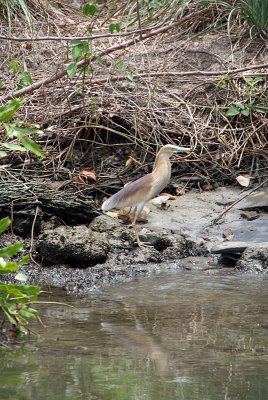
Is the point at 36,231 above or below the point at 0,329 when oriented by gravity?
below

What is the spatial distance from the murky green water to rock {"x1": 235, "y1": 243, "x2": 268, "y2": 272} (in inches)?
8.7

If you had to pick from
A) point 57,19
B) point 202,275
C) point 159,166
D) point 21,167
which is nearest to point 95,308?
point 202,275

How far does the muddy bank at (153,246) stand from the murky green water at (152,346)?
1.11 ft

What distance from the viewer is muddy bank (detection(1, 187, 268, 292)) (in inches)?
261

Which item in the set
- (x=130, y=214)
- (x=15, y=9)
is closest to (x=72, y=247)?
(x=130, y=214)

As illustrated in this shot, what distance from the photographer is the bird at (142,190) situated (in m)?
7.21

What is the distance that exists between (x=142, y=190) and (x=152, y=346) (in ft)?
8.79

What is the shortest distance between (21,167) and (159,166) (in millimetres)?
1377

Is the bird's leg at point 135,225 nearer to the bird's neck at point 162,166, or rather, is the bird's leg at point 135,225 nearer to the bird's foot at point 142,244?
the bird's foot at point 142,244

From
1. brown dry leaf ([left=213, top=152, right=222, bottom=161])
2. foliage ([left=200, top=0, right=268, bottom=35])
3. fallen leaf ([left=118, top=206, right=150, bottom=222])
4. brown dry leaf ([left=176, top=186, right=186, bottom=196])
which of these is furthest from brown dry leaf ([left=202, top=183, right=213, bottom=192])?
foliage ([left=200, top=0, right=268, bottom=35])

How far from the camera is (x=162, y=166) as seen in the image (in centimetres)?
754

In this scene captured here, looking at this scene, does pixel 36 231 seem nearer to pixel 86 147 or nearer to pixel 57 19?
pixel 86 147

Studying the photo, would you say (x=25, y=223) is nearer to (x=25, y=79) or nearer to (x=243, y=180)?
(x=25, y=79)

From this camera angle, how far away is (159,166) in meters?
7.55
